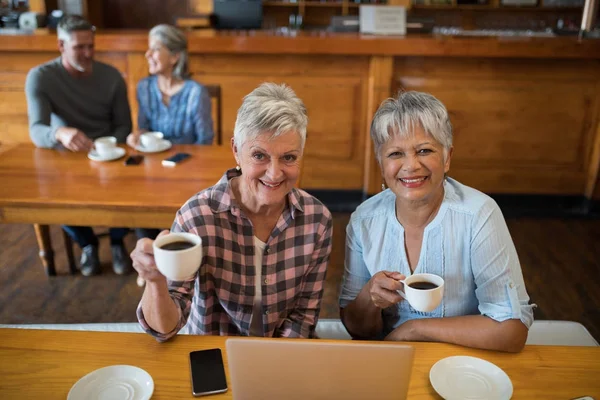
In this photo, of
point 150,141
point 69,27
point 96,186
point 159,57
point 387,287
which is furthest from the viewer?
point 159,57

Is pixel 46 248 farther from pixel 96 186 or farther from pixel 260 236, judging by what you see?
pixel 260 236

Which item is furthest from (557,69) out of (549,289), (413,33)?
(549,289)

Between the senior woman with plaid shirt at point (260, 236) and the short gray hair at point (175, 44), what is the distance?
150 centimetres

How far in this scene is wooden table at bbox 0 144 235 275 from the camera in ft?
6.05

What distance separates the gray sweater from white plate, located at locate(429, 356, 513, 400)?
2.11 m

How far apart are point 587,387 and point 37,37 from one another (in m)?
3.52

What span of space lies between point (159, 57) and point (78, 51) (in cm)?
39

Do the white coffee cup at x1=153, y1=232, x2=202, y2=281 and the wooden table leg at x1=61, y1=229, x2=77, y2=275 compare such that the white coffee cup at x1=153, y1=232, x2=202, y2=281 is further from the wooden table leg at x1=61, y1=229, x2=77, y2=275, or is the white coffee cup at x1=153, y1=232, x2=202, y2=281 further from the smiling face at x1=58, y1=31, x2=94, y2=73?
the wooden table leg at x1=61, y1=229, x2=77, y2=275

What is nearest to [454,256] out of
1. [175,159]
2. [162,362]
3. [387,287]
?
[387,287]

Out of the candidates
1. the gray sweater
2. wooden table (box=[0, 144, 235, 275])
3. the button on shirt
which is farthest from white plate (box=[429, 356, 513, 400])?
the gray sweater

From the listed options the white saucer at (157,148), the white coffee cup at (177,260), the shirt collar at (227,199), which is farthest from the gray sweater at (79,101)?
the white coffee cup at (177,260)

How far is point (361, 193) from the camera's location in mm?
3787

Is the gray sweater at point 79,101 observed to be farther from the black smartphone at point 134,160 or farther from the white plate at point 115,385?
the white plate at point 115,385

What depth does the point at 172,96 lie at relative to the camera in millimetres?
2771
